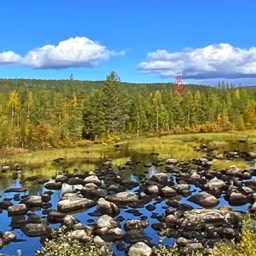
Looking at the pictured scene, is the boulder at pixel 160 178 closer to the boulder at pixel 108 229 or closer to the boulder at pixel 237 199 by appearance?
the boulder at pixel 237 199

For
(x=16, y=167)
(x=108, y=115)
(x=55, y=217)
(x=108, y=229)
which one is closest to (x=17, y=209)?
(x=55, y=217)

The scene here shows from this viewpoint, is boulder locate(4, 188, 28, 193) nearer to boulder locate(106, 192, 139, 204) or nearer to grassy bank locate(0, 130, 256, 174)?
boulder locate(106, 192, 139, 204)

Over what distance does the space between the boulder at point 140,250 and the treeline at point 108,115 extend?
53737mm

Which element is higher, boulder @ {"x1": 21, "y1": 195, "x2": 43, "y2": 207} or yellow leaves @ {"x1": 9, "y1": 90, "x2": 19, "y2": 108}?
yellow leaves @ {"x1": 9, "y1": 90, "x2": 19, "y2": 108}

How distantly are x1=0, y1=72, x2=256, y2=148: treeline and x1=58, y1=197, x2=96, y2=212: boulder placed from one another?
41283mm

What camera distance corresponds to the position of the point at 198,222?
30.6 m

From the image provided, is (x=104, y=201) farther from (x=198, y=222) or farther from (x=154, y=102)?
(x=154, y=102)

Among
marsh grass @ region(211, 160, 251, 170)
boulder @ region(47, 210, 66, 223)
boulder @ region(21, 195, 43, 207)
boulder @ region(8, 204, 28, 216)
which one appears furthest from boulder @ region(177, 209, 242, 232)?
marsh grass @ region(211, 160, 251, 170)

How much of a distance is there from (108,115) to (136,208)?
A: 5689 cm

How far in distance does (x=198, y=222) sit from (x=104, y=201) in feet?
28.7

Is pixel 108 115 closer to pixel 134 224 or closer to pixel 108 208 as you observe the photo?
pixel 108 208

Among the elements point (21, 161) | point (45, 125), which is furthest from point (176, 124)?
point (21, 161)

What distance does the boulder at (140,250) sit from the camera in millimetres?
24531

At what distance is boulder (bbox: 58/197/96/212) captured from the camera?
35.4 meters
